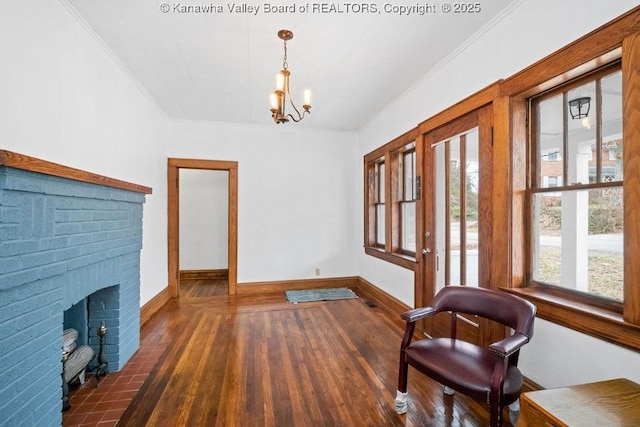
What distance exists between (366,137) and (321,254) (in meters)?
2.09

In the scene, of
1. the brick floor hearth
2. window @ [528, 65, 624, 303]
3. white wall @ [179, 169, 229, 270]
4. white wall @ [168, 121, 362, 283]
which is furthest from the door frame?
window @ [528, 65, 624, 303]

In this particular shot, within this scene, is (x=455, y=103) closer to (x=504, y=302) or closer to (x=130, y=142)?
(x=504, y=302)

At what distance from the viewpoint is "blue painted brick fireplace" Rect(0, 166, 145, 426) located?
135 centimetres

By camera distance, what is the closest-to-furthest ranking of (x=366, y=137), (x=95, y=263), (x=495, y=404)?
(x=495, y=404), (x=95, y=263), (x=366, y=137)

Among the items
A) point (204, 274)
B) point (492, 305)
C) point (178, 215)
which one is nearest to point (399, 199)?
point (492, 305)

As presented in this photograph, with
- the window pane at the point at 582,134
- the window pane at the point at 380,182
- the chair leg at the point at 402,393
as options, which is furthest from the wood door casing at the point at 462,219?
the window pane at the point at 380,182

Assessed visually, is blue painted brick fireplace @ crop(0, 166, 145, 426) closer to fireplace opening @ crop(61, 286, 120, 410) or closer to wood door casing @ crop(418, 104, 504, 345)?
fireplace opening @ crop(61, 286, 120, 410)

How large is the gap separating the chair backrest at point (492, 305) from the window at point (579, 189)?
40cm

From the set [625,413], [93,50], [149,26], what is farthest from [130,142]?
[625,413]

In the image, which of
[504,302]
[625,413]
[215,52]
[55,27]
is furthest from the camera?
[215,52]

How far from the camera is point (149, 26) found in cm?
225

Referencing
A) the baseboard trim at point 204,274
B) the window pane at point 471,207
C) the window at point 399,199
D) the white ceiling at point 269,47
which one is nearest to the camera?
the white ceiling at point 269,47

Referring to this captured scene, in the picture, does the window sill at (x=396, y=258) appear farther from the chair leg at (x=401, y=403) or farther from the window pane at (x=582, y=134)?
the window pane at (x=582, y=134)

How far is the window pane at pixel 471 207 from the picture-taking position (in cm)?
253
